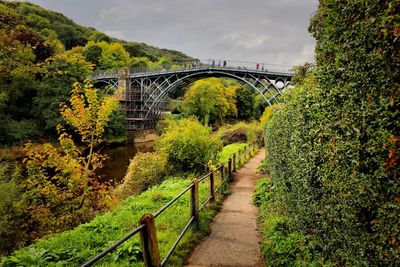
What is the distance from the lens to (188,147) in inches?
531

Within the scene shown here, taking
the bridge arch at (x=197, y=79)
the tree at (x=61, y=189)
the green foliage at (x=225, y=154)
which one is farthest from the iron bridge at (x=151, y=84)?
the tree at (x=61, y=189)

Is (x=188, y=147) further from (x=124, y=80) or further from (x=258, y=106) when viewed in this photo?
(x=258, y=106)

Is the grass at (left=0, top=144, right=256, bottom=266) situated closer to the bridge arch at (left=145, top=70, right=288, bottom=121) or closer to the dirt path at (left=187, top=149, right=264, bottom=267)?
the dirt path at (left=187, top=149, right=264, bottom=267)

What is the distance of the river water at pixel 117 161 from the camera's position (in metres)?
23.2

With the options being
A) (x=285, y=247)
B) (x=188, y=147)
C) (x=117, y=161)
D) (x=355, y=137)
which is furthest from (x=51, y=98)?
(x=355, y=137)

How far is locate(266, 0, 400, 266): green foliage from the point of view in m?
2.31

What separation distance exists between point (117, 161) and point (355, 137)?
29038 millimetres

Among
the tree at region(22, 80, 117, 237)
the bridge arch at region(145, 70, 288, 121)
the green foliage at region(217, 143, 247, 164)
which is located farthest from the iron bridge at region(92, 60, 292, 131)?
the tree at region(22, 80, 117, 237)

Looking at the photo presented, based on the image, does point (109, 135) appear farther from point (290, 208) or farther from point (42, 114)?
point (290, 208)

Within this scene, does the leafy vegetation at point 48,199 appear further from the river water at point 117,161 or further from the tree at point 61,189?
the river water at point 117,161

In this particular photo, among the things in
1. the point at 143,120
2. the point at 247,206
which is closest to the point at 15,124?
the point at 143,120

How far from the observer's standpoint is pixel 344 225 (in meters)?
3.28

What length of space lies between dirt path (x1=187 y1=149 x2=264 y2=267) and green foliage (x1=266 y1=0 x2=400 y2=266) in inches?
64.1

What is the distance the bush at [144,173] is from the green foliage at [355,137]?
10258mm
